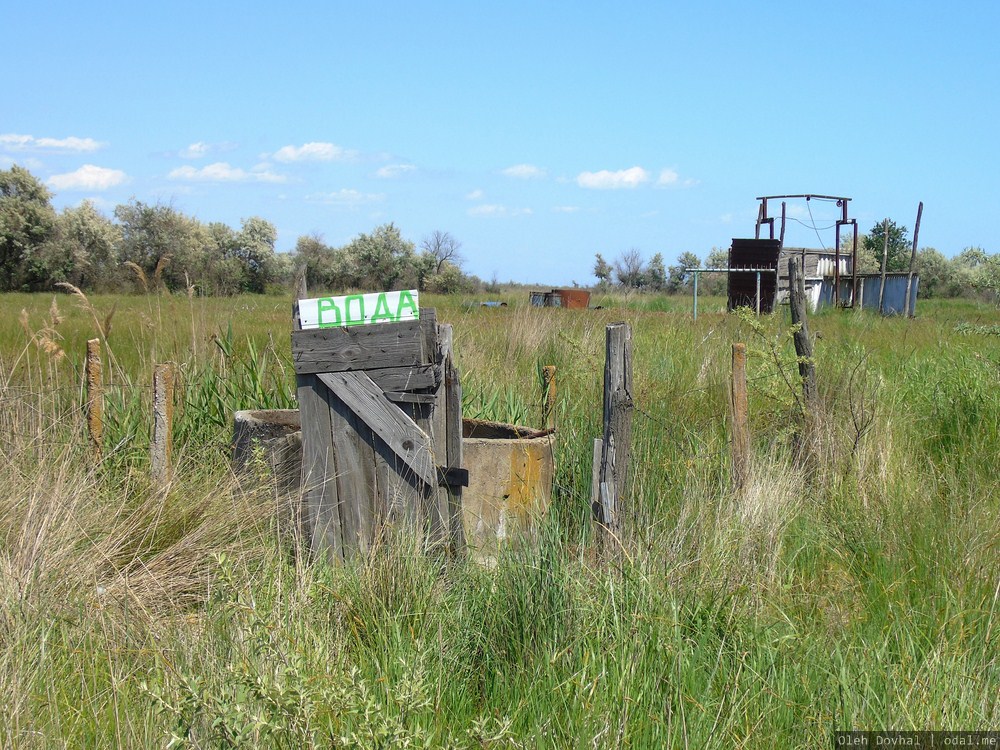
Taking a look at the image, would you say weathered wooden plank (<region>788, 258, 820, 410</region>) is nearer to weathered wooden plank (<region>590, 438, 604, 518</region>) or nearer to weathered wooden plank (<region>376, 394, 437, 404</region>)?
weathered wooden plank (<region>590, 438, 604, 518</region>)

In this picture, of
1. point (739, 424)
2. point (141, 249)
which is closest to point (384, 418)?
point (739, 424)

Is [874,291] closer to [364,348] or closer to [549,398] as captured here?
[549,398]

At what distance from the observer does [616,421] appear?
4500 millimetres

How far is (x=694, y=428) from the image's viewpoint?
20.5 ft

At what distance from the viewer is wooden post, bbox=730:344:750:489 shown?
5.26m

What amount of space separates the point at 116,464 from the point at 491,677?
3.10 metres

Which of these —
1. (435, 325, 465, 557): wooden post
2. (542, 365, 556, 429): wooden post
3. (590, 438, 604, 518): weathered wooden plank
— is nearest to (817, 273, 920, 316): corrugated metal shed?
(542, 365, 556, 429): wooden post

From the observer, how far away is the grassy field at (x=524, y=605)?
109 inches

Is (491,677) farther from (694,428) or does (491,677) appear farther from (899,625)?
(694,428)

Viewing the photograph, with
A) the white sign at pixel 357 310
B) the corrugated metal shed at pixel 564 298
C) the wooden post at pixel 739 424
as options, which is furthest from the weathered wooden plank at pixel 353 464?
the corrugated metal shed at pixel 564 298

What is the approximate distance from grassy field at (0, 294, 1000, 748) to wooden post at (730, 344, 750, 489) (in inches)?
4.6

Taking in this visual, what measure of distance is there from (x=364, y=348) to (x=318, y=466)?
2.20 ft

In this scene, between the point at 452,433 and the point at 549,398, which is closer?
the point at 452,433

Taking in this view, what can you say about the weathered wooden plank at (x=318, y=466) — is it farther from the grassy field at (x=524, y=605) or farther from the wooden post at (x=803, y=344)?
the wooden post at (x=803, y=344)
